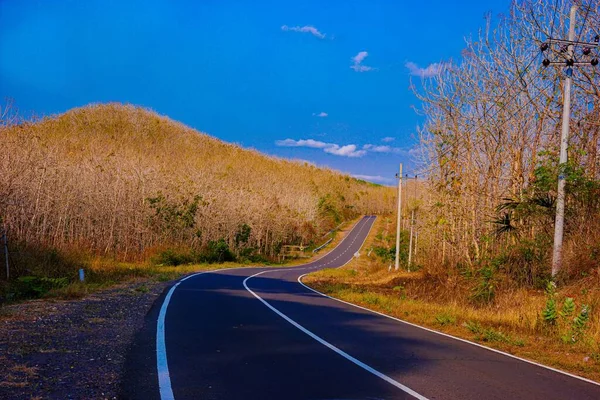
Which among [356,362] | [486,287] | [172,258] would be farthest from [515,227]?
[172,258]

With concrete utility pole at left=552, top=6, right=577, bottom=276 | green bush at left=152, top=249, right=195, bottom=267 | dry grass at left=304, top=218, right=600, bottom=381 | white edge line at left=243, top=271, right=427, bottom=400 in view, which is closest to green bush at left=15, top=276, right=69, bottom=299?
white edge line at left=243, top=271, right=427, bottom=400

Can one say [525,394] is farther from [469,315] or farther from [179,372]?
[469,315]

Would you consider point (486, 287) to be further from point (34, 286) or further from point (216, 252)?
point (216, 252)

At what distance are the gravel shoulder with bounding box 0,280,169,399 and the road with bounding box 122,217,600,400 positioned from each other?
14.0 inches

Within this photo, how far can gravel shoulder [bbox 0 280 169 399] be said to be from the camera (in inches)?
240

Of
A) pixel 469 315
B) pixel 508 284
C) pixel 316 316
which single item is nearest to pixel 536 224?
pixel 508 284

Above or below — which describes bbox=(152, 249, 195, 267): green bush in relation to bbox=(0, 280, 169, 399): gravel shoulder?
below

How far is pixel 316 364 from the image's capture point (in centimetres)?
789

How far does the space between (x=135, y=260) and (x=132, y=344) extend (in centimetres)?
3003

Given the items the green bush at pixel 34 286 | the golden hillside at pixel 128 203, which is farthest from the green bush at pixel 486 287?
the golden hillside at pixel 128 203

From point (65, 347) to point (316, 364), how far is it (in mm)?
3985

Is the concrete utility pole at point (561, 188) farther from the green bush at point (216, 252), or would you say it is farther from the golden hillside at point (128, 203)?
the green bush at point (216, 252)

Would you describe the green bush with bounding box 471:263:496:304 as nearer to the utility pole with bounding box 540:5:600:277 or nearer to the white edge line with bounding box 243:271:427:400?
the utility pole with bounding box 540:5:600:277

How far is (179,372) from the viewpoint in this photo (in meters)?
7.13
